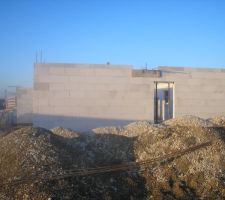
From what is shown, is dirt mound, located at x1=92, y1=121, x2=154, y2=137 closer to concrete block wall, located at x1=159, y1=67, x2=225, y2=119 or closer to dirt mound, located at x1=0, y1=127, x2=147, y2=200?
dirt mound, located at x1=0, y1=127, x2=147, y2=200

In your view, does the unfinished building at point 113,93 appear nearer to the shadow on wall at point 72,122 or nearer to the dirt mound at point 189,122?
the shadow on wall at point 72,122

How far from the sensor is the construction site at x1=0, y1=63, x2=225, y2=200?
7.40m

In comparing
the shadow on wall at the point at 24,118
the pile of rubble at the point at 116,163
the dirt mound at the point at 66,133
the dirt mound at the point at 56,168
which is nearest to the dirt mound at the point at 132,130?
the pile of rubble at the point at 116,163

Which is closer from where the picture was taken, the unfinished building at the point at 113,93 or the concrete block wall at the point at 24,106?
the unfinished building at the point at 113,93

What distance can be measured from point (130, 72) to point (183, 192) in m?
7.31

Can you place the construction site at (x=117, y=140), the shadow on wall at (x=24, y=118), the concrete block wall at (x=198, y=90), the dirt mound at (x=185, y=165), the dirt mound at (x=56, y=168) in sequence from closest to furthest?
the dirt mound at (x=56, y=168) < the construction site at (x=117, y=140) < the dirt mound at (x=185, y=165) < the concrete block wall at (x=198, y=90) < the shadow on wall at (x=24, y=118)

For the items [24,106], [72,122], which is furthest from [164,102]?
[24,106]

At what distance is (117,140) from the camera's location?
10.1m

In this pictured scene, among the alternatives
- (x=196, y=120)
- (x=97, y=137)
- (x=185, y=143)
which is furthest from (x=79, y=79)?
(x=185, y=143)

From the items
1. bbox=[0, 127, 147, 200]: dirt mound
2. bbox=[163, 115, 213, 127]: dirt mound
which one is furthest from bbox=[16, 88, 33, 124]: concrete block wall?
bbox=[0, 127, 147, 200]: dirt mound

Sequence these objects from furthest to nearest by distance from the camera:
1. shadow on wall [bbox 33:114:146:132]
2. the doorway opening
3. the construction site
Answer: the doorway opening
shadow on wall [bbox 33:114:146:132]
the construction site

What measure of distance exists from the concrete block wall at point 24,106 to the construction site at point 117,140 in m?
6.39

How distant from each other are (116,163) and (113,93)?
5460mm

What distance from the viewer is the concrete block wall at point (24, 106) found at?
19.3 metres
